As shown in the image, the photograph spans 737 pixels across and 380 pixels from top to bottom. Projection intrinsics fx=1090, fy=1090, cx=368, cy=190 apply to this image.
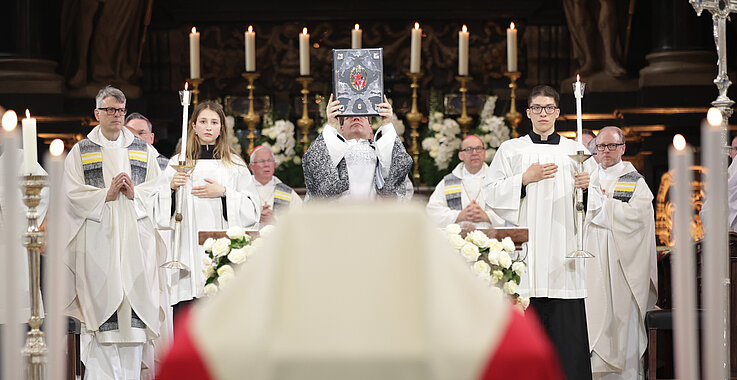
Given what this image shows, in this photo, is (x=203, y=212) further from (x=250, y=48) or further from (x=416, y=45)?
(x=416, y=45)

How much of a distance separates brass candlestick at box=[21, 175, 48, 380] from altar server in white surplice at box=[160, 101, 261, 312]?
13.0 feet

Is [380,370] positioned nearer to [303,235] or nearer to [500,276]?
[303,235]

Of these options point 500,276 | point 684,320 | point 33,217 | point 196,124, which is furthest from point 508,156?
point 684,320

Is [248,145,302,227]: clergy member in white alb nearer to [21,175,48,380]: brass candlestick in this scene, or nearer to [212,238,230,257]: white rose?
[212,238,230,257]: white rose

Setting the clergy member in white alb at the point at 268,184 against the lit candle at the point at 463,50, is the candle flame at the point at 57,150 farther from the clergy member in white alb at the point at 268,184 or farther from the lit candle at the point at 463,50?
the lit candle at the point at 463,50

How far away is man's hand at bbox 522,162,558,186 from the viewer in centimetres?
634

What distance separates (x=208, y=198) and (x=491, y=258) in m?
2.52

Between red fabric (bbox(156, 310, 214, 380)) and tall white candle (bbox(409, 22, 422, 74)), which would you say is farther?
tall white candle (bbox(409, 22, 422, 74))

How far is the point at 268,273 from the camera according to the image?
1607 mm

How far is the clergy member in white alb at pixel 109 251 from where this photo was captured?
672 centimetres

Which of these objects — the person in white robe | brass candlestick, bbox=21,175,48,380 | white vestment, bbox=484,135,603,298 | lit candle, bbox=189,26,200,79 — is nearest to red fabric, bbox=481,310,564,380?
brass candlestick, bbox=21,175,48,380

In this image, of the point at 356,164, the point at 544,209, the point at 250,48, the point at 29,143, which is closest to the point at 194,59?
the point at 250,48

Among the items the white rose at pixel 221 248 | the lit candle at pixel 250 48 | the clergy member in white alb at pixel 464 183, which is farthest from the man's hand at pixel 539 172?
the lit candle at pixel 250 48

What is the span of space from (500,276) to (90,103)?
562 centimetres
